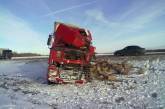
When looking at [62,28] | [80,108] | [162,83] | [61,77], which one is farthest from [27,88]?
[162,83]

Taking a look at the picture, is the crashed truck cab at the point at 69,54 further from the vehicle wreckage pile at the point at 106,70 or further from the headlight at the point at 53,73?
the vehicle wreckage pile at the point at 106,70

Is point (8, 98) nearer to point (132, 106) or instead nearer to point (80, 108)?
point (80, 108)

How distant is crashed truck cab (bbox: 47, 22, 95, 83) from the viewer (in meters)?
14.0

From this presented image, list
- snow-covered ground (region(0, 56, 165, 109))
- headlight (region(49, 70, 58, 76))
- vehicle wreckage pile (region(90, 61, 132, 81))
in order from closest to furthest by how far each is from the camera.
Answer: snow-covered ground (region(0, 56, 165, 109)) < headlight (region(49, 70, 58, 76)) < vehicle wreckage pile (region(90, 61, 132, 81))

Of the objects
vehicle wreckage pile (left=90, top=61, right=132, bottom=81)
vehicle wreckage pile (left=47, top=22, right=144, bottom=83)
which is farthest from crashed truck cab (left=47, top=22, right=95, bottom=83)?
vehicle wreckage pile (left=90, top=61, right=132, bottom=81)

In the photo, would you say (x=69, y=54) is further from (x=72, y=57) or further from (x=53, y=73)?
(x=53, y=73)

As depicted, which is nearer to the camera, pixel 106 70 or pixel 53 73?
pixel 53 73

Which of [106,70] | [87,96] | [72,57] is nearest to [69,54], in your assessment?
[72,57]

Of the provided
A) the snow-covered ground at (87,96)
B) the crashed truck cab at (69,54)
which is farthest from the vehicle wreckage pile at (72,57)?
the snow-covered ground at (87,96)

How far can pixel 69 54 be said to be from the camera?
14648 millimetres

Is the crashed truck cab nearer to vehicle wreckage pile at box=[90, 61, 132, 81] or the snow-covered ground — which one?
the snow-covered ground

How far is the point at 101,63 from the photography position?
17375 mm

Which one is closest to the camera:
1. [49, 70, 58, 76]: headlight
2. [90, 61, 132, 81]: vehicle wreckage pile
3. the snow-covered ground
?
the snow-covered ground

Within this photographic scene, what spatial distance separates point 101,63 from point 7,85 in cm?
572
